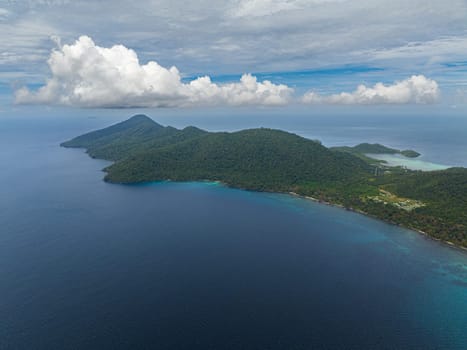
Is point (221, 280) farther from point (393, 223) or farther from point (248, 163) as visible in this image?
point (248, 163)

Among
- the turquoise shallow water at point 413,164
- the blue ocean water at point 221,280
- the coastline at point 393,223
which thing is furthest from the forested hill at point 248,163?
the turquoise shallow water at point 413,164

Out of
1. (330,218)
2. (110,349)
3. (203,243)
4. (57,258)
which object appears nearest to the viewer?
(110,349)

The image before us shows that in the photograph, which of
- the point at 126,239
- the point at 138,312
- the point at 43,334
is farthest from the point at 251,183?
the point at 43,334

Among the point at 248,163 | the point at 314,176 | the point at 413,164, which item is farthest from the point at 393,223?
the point at 413,164

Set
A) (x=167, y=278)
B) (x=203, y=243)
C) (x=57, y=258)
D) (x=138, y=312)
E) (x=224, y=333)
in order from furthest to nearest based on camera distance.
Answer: (x=203, y=243) < (x=57, y=258) < (x=167, y=278) < (x=138, y=312) < (x=224, y=333)

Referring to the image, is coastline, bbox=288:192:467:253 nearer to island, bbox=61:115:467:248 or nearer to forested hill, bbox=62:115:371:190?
island, bbox=61:115:467:248

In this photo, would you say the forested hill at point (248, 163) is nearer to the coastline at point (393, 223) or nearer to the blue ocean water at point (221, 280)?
the coastline at point (393, 223)

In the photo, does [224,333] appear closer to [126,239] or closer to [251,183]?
[126,239]
